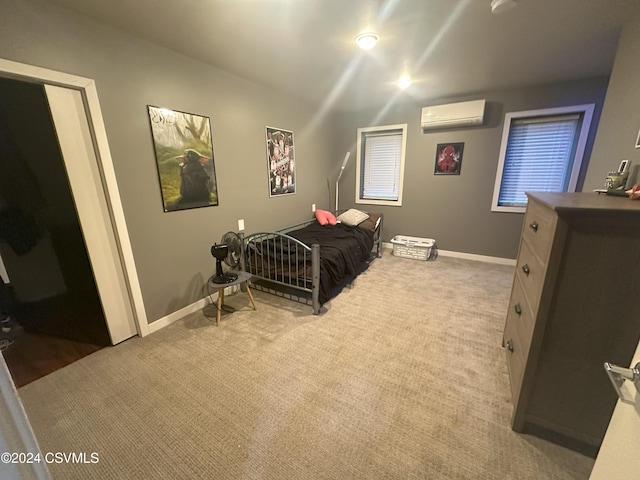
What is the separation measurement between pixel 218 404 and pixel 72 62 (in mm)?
2413

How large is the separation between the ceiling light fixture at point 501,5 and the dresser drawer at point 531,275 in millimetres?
1496

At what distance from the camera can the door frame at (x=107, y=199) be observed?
155 cm

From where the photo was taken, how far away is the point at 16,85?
1717mm

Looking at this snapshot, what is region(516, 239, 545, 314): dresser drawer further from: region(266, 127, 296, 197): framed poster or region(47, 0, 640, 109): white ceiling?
region(266, 127, 296, 197): framed poster

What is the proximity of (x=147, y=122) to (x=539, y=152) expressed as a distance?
4532 millimetres

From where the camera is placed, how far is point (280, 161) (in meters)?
3.47

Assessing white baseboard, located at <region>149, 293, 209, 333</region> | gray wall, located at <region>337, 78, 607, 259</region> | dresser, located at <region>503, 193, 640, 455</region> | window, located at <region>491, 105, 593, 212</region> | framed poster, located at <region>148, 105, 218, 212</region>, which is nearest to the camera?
dresser, located at <region>503, 193, 640, 455</region>

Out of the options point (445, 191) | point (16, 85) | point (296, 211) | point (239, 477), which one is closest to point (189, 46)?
point (16, 85)

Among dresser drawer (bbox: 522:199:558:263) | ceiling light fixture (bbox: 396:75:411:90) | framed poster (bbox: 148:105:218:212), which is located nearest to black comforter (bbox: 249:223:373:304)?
framed poster (bbox: 148:105:218:212)

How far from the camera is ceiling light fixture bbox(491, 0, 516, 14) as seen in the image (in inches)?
60.9

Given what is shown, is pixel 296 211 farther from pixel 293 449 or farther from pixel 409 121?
pixel 293 449

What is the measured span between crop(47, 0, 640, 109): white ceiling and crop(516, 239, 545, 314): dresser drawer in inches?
63.3

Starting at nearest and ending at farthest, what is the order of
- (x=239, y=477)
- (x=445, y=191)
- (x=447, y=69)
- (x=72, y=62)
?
(x=239, y=477) → (x=72, y=62) → (x=447, y=69) → (x=445, y=191)

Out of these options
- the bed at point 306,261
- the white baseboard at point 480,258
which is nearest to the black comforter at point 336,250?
the bed at point 306,261
